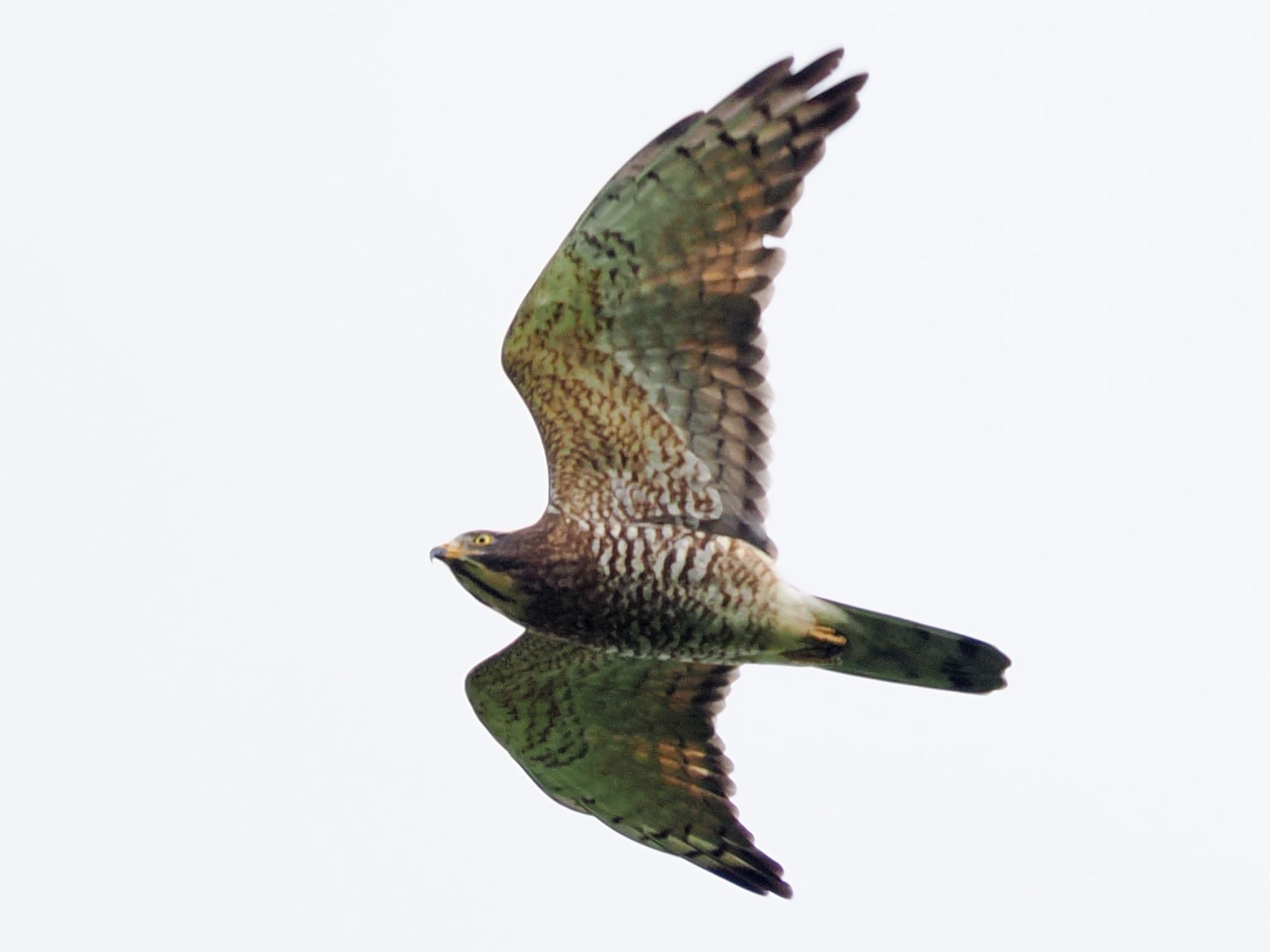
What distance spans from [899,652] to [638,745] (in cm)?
174

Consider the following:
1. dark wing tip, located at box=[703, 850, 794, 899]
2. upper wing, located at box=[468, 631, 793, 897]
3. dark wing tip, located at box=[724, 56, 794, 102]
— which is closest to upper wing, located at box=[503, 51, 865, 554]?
dark wing tip, located at box=[724, 56, 794, 102]

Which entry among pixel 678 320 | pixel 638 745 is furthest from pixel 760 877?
pixel 678 320

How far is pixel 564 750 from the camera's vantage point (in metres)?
12.0

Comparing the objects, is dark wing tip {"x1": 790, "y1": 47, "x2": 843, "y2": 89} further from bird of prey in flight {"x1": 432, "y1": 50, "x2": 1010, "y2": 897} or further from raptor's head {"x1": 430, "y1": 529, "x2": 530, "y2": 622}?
raptor's head {"x1": 430, "y1": 529, "x2": 530, "y2": 622}

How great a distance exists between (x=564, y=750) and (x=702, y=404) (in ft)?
7.40

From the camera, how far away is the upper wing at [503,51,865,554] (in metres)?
10.5

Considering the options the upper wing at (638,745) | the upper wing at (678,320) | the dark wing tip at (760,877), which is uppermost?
the upper wing at (678,320)

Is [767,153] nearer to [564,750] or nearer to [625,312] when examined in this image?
[625,312]

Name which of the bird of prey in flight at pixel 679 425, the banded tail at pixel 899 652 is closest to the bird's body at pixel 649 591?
the bird of prey in flight at pixel 679 425

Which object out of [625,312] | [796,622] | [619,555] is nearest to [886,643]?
[796,622]

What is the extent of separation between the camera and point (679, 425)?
1090 centimetres

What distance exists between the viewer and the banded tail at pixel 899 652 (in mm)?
10828

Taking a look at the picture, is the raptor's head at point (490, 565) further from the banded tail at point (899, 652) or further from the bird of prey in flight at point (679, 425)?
the banded tail at point (899, 652)

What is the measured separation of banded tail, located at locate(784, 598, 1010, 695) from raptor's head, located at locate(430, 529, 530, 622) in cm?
143
